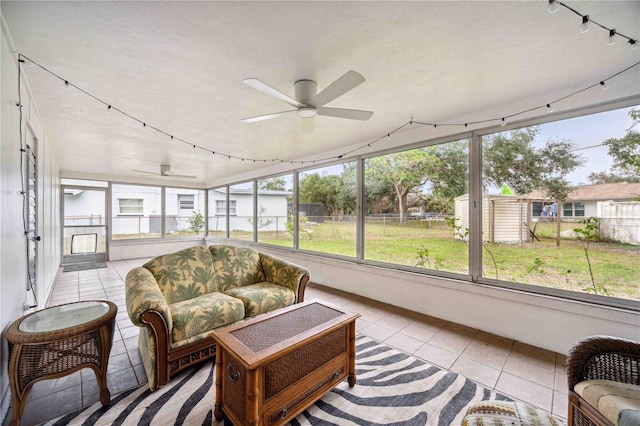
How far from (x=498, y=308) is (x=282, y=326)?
Result: 2.36 m

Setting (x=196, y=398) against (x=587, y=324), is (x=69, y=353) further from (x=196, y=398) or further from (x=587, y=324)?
(x=587, y=324)

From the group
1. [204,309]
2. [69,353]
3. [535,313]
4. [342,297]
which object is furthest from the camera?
[342,297]

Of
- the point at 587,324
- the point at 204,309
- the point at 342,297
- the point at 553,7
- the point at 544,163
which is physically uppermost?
the point at 553,7

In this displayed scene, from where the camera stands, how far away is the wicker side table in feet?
4.67

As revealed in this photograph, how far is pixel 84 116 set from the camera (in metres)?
2.99

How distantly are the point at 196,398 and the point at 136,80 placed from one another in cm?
256

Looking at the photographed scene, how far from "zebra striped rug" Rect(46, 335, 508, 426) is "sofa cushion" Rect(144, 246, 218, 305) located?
2.40 feet

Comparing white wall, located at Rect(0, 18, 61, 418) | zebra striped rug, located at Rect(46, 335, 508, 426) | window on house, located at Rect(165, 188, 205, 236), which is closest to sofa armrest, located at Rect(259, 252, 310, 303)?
zebra striped rug, located at Rect(46, 335, 508, 426)

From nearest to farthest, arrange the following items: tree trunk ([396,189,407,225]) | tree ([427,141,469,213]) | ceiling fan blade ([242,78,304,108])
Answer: ceiling fan blade ([242,78,304,108]) < tree ([427,141,469,213]) < tree trunk ([396,189,407,225])

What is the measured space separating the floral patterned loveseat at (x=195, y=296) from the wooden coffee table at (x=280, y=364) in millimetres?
550

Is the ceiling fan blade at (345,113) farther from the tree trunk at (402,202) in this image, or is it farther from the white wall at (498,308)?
the white wall at (498,308)

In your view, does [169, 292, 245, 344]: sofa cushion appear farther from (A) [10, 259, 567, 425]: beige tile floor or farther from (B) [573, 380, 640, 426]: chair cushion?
(B) [573, 380, 640, 426]: chair cushion

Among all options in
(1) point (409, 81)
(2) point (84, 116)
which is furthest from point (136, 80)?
(1) point (409, 81)

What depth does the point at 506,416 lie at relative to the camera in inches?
43.6
